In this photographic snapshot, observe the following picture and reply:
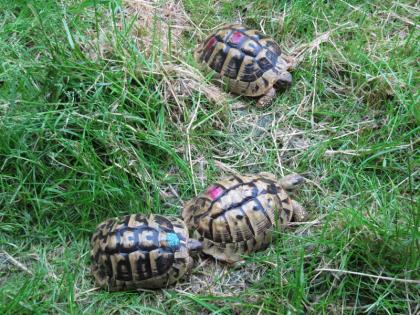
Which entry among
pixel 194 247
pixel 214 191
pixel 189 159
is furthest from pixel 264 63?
pixel 194 247

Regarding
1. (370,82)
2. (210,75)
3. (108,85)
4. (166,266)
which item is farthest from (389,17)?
(166,266)

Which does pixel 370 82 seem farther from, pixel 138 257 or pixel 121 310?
pixel 121 310

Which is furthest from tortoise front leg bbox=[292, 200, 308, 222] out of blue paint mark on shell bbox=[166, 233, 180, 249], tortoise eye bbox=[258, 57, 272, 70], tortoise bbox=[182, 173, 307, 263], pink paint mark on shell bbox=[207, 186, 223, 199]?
tortoise eye bbox=[258, 57, 272, 70]

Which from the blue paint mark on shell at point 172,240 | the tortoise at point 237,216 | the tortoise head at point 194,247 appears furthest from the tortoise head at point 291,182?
the blue paint mark on shell at point 172,240

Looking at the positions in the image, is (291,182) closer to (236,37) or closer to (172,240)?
(172,240)

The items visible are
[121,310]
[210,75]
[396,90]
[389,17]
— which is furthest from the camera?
[389,17]
